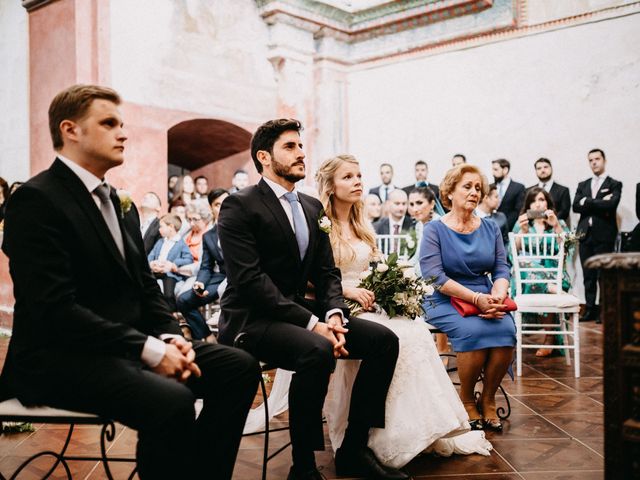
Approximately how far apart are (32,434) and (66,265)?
197 cm

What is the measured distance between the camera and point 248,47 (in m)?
9.88

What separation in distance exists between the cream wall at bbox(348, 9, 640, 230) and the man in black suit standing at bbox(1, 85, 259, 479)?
823 cm

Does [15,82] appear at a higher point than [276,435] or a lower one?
higher

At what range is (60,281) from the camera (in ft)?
6.28

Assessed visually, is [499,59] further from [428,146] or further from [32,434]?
[32,434]

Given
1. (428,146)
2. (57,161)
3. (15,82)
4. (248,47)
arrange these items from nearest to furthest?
(57,161), (15,82), (248,47), (428,146)

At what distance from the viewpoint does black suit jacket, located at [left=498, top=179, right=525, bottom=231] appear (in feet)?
28.5

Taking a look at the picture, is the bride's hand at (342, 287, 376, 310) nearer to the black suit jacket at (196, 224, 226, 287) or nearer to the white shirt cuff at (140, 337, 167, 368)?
the white shirt cuff at (140, 337, 167, 368)

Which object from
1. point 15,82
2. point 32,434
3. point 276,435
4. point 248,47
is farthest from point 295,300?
point 248,47

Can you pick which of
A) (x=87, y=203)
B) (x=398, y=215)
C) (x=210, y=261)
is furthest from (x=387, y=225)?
(x=87, y=203)

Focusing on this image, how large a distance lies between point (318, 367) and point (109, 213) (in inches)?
40.4

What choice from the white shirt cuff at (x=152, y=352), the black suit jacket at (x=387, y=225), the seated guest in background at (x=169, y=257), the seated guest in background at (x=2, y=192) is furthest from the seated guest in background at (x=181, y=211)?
the white shirt cuff at (x=152, y=352)

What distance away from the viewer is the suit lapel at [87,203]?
2.06 meters

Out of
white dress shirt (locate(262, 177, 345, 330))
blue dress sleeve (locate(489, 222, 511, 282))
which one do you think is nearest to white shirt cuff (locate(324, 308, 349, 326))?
white dress shirt (locate(262, 177, 345, 330))
